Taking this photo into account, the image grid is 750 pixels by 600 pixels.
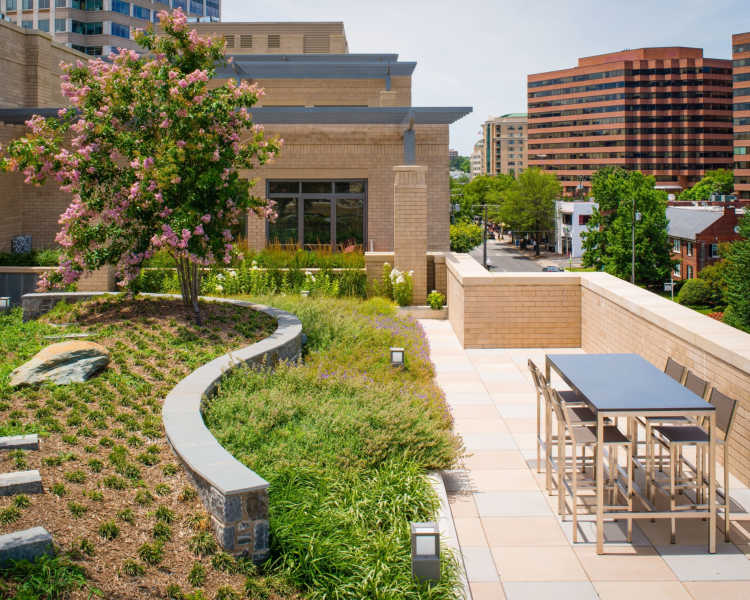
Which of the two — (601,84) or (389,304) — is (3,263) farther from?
(601,84)

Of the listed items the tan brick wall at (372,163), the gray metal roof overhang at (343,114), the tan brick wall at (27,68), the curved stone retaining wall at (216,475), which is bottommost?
the curved stone retaining wall at (216,475)

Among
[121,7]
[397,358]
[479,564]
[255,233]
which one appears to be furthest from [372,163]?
[121,7]

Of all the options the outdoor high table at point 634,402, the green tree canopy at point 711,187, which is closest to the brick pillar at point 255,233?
the outdoor high table at point 634,402

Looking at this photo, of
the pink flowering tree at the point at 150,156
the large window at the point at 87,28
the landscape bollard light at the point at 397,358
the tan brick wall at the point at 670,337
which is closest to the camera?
the tan brick wall at the point at 670,337

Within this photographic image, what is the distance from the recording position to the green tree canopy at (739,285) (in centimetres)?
6138

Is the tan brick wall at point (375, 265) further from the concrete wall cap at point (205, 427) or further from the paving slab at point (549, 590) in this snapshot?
the paving slab at point (549, 590)

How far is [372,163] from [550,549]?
675 inches

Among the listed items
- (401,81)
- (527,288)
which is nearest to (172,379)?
(527,288)

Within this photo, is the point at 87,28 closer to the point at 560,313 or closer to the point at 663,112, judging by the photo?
the point at 560,313

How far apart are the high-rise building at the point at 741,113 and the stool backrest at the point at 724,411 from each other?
131336mm

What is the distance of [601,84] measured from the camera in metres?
164

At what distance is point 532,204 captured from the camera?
12375 cm

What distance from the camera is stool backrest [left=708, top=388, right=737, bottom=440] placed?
569 centimetres

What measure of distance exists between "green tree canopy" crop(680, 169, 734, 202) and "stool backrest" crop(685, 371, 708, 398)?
5770 inches
